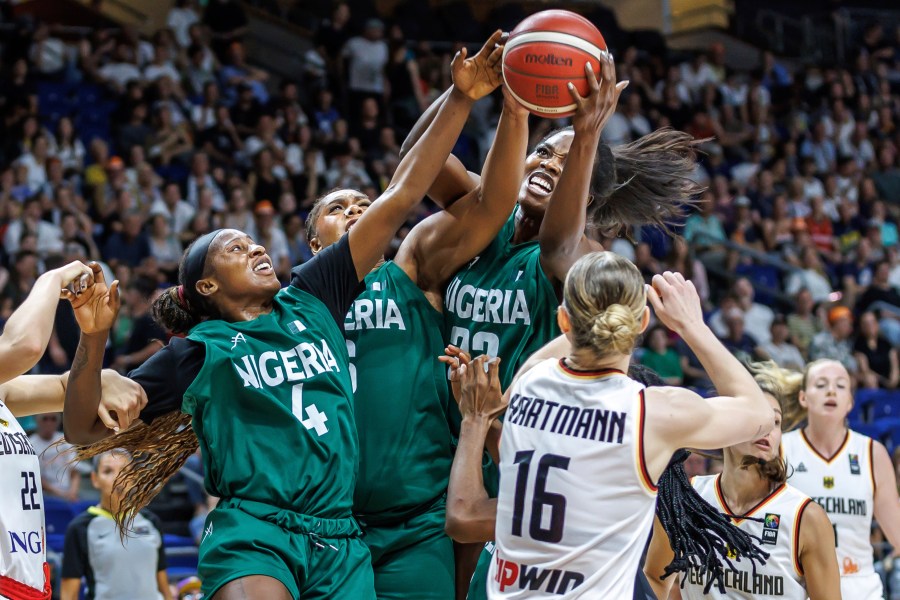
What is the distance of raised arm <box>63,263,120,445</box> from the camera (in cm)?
353

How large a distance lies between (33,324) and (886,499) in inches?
172

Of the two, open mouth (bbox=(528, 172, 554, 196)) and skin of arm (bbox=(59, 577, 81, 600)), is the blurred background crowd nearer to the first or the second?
skin of arm (bbox=(59, 577, 81, 600))

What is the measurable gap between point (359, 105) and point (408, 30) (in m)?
2.36

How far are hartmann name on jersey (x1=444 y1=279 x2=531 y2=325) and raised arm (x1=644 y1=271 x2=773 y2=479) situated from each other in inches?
34.1

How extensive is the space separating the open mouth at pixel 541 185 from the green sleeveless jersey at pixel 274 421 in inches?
41.9

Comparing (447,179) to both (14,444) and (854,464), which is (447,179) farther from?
(854,464)

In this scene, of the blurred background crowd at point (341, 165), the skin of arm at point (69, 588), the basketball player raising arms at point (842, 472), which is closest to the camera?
the basketball player raising arms at point (842, 472)

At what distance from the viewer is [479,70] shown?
12.8ft

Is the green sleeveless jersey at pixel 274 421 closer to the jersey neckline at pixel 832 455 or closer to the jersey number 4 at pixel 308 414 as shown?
the jersey number 4 at pixel 308 414

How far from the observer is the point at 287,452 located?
3.55 metres

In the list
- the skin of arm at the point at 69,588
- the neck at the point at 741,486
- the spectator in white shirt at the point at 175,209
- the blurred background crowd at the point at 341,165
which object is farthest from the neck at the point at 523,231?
the spectator in white shirt at the point at 175,209

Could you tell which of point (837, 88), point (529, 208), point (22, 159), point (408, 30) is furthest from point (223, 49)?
point (529, 208)

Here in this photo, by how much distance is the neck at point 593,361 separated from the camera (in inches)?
117

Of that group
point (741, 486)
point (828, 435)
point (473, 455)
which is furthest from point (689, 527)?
point (828, 435)
